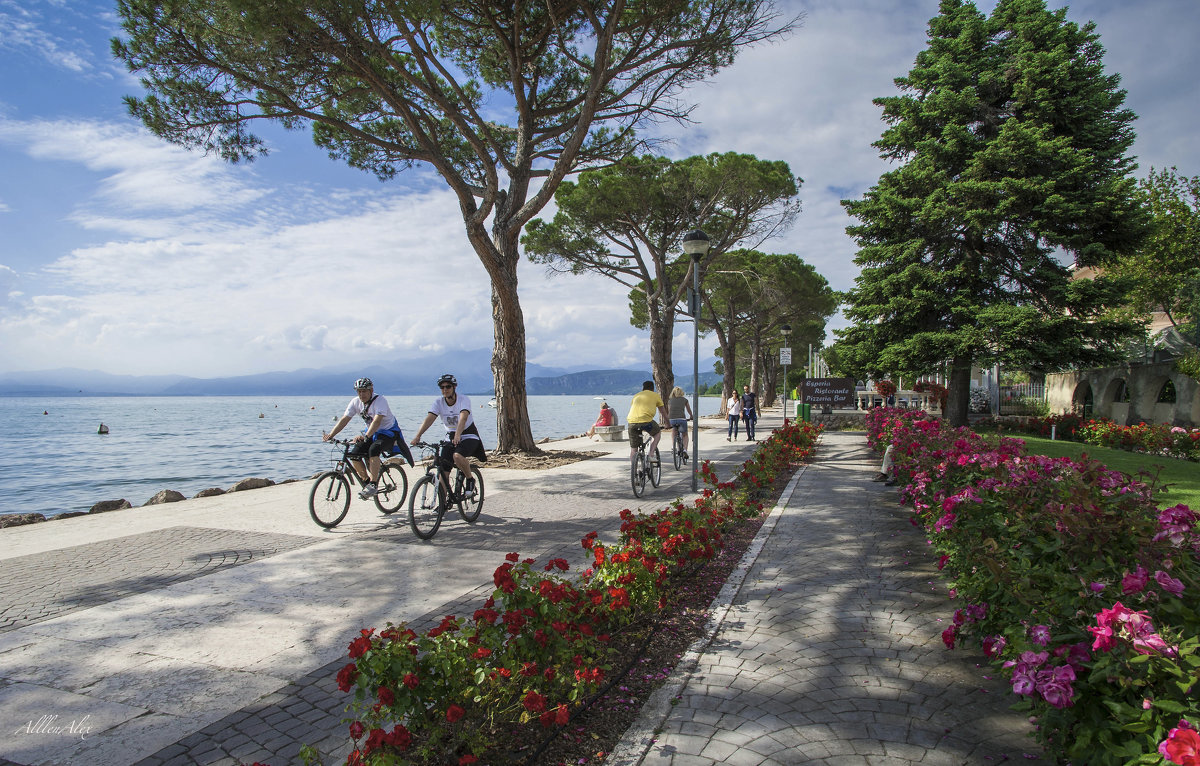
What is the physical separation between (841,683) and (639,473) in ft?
20.1

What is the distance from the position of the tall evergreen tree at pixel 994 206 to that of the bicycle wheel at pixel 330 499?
14271 millimetres

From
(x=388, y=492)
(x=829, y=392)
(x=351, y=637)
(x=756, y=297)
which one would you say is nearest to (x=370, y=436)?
(x=388, y=492)

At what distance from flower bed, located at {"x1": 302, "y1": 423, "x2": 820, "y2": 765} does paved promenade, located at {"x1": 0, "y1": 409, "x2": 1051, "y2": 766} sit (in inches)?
14.9

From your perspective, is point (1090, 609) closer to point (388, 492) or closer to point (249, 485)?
point (388, 492)

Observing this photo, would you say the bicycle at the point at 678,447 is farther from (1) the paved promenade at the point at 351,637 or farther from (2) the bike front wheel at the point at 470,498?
(2) the bike front wheel at the point at 470,498

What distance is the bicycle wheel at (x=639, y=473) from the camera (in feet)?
30.1

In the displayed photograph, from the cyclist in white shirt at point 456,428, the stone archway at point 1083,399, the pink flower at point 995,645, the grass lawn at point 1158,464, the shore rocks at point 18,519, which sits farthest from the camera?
the stone archway at point 1083,399

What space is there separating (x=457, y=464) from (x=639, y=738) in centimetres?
472

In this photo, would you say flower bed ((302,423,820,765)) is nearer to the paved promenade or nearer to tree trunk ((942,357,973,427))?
the paved promenade

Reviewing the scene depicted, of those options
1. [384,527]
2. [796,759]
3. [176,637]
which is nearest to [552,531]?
[384,527]

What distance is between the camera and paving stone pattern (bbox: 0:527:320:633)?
15.4 ft

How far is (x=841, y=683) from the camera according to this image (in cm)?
323

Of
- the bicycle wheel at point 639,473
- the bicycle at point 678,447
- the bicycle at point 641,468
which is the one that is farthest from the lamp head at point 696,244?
the bicycle at point 678,447

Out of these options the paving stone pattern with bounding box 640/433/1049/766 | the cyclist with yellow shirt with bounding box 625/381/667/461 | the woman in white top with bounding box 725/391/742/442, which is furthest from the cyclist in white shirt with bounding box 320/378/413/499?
the woman in white top with bounding box 725/391/742/442
